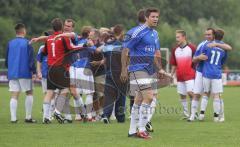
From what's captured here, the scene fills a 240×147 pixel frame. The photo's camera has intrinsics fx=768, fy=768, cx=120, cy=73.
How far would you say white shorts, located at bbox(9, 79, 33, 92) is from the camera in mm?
17047

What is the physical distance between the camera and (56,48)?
16.5m

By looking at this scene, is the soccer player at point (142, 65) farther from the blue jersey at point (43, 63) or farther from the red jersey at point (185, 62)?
the red jersey at point (185, 62)

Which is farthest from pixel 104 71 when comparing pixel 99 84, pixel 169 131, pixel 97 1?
pixel 97 1

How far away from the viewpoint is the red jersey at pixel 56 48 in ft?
53.8

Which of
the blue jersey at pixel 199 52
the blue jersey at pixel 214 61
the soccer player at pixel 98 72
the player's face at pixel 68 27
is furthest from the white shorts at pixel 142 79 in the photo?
the blue jersey at pixel 199 52

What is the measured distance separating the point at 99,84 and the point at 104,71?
0.49 meters

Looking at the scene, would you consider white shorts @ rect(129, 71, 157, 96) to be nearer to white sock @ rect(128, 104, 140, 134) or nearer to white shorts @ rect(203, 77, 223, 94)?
white sock @ rect(128, 104, 140, 134)

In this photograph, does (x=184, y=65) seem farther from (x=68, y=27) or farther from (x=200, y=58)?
(x=68, y=27)

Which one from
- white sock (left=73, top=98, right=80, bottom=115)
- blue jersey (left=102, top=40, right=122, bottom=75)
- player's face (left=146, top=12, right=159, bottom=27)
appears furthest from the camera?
white sock (left=73, top=98, right=80, bottom=115)

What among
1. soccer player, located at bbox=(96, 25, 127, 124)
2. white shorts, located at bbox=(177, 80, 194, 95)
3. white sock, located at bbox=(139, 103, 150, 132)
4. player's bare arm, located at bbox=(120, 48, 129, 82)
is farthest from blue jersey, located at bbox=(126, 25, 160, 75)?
white shorts, located at bbox=(177, 80, 194, 95)

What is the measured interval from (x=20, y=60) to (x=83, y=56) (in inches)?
66.3

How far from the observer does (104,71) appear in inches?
695

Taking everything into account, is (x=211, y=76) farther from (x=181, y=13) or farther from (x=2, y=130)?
(x=181, y=13)

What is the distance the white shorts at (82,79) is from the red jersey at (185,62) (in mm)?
2205
